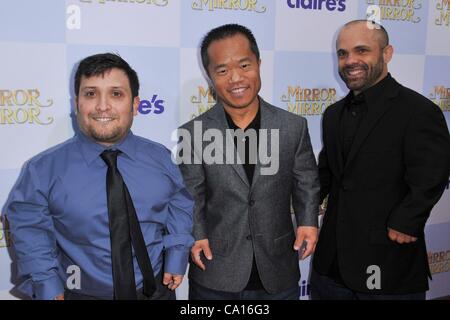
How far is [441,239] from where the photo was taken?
3.62 meters

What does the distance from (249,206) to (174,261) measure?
428 millimetres

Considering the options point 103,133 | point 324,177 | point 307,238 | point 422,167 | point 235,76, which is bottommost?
point 307,238

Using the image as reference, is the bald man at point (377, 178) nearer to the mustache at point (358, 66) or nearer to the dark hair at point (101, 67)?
the mustache at point (358, 66)

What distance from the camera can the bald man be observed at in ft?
7.06

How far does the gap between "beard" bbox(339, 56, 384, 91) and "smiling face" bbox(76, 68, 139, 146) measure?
1.19 m

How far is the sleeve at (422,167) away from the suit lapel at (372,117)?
15 centimetres

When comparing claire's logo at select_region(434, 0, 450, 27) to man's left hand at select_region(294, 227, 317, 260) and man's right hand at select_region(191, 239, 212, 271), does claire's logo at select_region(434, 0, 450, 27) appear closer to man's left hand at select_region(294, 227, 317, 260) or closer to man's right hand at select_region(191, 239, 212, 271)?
man's left hand at select_region(294, 227, 317, 260)

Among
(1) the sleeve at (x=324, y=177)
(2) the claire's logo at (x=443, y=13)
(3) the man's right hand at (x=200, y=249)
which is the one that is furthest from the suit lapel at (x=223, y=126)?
(2) the claire's logo at (x=443, y=13)

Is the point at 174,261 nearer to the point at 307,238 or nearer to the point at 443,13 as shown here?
the point at 307,238

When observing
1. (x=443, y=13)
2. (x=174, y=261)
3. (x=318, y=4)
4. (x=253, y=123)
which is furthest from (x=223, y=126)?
(x=443, y=13)

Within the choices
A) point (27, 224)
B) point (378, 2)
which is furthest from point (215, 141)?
point (378, 2)

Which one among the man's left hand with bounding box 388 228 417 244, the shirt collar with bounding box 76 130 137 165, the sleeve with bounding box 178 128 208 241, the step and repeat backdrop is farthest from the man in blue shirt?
the man's left hand with bounding box 388 228 417 244

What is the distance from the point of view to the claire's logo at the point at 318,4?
9.55 feet

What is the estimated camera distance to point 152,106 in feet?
8.57
